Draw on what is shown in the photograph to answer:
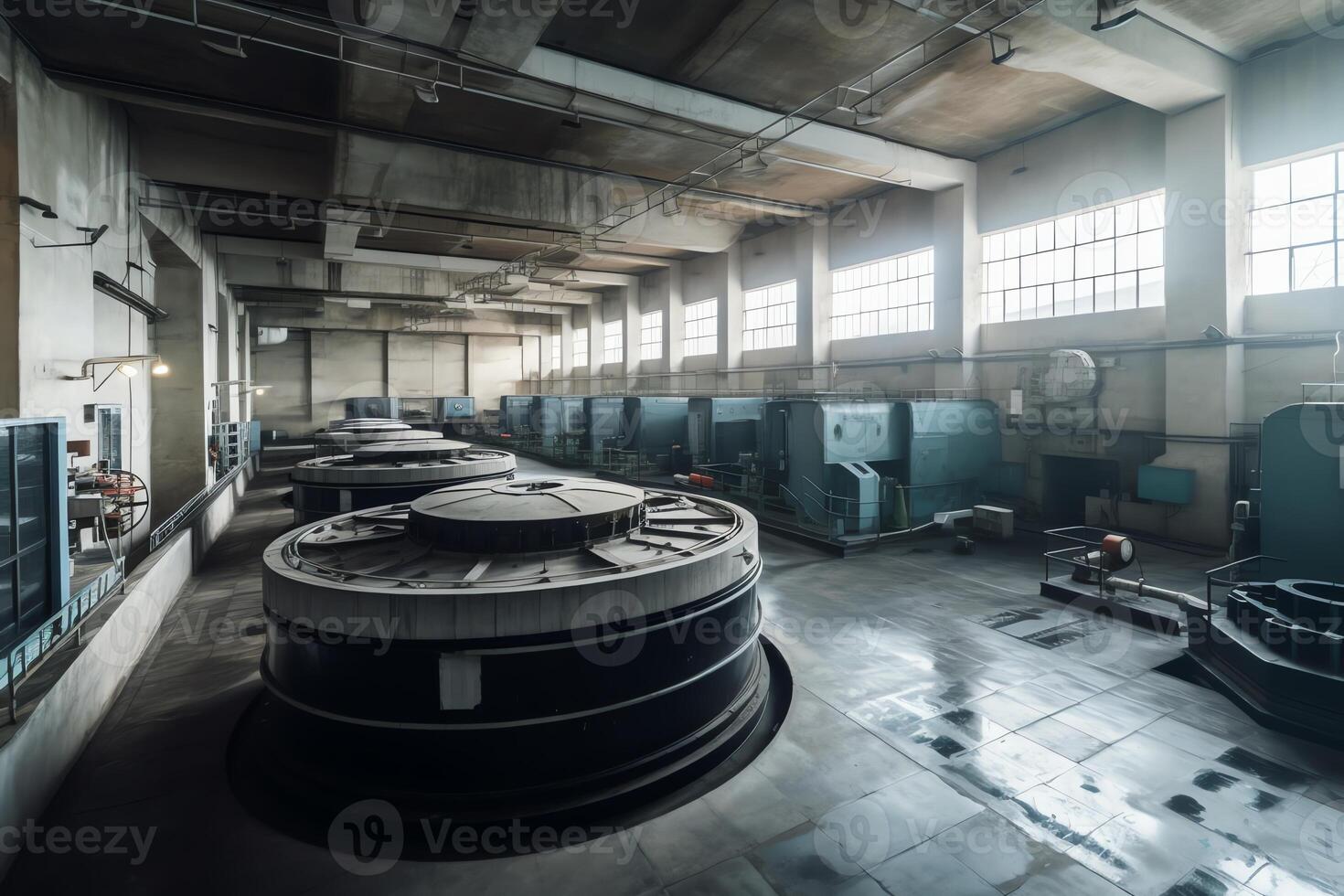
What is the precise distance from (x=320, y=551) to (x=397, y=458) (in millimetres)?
6511

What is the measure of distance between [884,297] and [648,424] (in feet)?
28.8

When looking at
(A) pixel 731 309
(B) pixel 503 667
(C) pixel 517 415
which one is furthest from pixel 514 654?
(C) pixel 517 415

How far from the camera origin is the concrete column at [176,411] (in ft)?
49.6

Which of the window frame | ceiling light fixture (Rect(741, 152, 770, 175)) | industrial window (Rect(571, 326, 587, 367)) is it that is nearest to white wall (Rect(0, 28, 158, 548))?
ceiling light fixture (Rect(741, 152, 770, 175))

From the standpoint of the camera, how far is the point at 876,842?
4227 millimetres

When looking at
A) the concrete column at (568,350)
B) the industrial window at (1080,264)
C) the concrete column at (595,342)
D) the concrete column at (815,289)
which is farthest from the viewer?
the concrete column at (568,350)

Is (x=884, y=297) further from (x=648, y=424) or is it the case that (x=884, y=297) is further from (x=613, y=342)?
(x=613, y=342)

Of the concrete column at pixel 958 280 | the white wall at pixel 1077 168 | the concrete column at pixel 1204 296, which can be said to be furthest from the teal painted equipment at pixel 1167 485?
the white wall at pixel 1077 168

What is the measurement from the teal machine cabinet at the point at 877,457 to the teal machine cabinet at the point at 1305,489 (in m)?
5.89

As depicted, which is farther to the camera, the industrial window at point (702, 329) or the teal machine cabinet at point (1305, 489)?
the industrial window at point (702, 329)

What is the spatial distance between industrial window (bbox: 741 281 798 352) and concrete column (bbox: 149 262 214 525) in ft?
58.2

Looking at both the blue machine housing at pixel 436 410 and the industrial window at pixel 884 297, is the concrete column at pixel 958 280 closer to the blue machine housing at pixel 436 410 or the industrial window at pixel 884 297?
the industrial window at pixel 884 297

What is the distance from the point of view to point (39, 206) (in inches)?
282

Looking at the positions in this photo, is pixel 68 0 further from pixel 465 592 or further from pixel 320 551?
pixel 465 592
